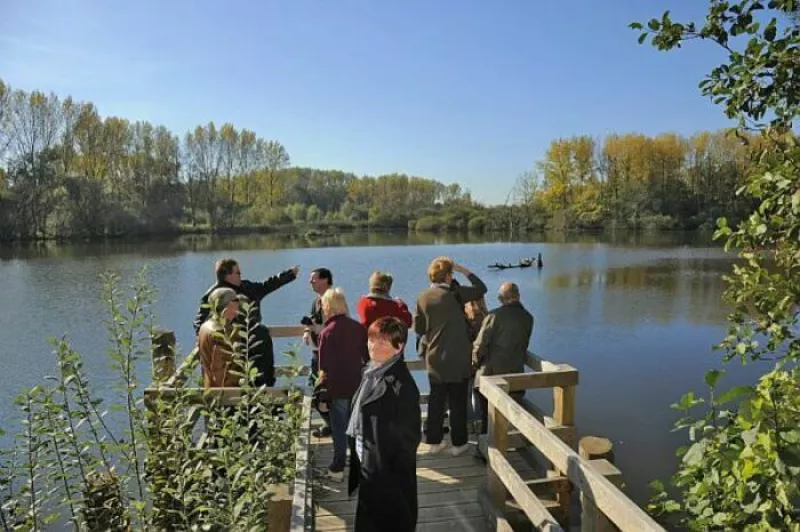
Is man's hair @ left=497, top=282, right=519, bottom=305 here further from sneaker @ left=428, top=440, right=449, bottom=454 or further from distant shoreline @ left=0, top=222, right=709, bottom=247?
distant shoreline @ left=0, top=222, right=709, bottom=247

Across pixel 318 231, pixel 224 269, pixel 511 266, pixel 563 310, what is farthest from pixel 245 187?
pixel 224 269

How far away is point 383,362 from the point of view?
3359mm

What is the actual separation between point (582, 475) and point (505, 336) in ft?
8.34

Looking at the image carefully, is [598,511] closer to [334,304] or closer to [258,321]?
[334,304]

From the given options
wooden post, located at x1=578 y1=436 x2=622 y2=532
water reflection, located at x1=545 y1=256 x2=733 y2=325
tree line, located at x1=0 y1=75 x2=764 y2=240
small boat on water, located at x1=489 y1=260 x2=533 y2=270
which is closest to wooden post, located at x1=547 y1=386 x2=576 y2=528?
wooden post, located at x1=578 y1=436 x2=622 y2=532

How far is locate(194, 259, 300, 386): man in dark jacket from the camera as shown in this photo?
15.1 ft

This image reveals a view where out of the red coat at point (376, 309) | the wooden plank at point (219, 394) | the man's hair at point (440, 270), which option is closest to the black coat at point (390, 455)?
the wooden plank at point (219, 394)

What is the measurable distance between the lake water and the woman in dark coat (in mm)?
3704

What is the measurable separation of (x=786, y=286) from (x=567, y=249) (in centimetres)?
4564

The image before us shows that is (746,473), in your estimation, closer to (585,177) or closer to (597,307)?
(597,307)

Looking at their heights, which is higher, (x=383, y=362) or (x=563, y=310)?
(x=383, y=362)

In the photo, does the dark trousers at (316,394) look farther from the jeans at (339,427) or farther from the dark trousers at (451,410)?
the dark trousers at (451,410)

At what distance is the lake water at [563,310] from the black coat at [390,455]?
3.72 m

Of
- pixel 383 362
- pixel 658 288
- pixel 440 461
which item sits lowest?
pixel 658 288
